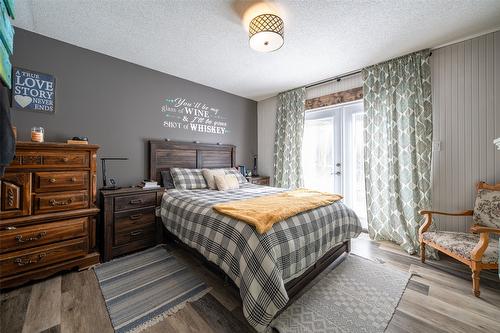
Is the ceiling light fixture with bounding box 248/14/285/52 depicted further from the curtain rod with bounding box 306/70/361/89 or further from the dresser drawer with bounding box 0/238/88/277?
the dresser drawer with bounding box 0/238/88/277

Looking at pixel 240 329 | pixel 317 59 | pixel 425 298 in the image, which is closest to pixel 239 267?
pixel 240 329

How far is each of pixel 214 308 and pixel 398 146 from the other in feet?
9.54

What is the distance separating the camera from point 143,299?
5.52 feet

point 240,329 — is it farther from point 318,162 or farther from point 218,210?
point 318,162

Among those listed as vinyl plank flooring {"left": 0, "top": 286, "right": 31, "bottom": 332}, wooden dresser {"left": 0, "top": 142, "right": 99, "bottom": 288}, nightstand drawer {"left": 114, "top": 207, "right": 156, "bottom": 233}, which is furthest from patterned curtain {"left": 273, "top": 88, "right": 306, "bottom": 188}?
vinyl plank flooring {"left": 0, "top": 286, "right": 31, "bottom": 332}

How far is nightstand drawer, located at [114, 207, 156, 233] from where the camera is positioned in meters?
2.38

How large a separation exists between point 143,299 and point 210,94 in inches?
129

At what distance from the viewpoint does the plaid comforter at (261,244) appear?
4.34 ft

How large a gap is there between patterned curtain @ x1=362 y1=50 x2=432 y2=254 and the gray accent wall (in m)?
2.87

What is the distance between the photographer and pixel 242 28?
2115 mm

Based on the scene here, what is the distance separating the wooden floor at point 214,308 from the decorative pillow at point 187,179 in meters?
1.28

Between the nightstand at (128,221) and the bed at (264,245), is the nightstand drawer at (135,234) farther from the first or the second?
the bed at (264,245)

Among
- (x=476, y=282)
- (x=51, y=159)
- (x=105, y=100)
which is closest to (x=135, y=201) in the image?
(x=51, y=159)

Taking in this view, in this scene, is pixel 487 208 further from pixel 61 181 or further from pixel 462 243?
pixel 61 181
